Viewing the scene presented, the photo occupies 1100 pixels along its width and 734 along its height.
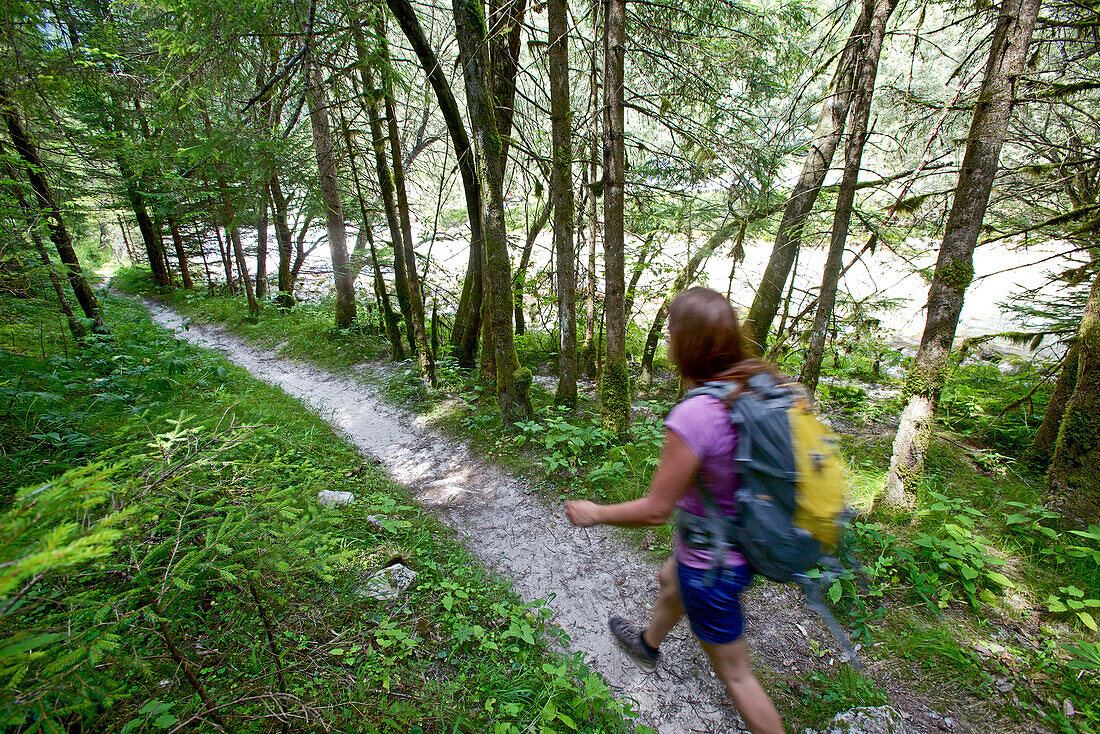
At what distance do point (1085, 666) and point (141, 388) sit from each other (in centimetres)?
1006

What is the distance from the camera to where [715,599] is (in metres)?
2.11

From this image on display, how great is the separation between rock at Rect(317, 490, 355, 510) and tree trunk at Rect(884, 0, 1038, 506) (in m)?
5.77

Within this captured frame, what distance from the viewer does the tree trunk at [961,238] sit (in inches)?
143

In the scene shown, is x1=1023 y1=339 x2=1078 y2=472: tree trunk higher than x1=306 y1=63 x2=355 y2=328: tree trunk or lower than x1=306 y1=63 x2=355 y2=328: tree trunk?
lower

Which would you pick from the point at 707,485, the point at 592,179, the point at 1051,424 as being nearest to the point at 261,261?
the point at 592,179

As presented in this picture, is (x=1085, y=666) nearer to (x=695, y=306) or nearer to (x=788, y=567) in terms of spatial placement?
(x=788, y=567)

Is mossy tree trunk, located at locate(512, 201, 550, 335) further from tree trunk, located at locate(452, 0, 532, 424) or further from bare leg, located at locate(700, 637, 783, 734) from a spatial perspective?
bare leg, located at locate(700, 637, 783, 734)

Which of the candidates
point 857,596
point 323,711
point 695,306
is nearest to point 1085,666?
point 857,596

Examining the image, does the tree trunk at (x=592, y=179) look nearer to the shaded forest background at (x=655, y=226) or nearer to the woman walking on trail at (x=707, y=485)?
the shaded forest background at (x=655, y=226)

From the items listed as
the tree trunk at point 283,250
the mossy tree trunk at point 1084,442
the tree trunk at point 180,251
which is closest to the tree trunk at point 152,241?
the tree trunk at point 180,251

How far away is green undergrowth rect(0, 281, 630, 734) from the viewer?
A: 132 centimetres

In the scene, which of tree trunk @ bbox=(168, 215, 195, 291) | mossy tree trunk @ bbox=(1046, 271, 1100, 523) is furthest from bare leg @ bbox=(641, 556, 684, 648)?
tree trunk @ bbox=(168, 215, 195, 291)

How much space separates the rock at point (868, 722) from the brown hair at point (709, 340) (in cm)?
240

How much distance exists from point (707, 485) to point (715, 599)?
601 mm
